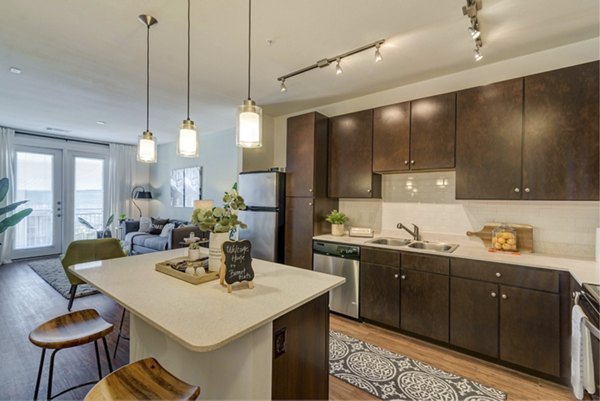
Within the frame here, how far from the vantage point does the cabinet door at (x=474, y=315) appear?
7.46 feet

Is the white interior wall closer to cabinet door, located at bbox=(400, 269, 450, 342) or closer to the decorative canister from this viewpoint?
the decorative canister

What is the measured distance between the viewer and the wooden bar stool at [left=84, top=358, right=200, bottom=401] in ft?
3.49

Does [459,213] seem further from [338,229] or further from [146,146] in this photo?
[146,146]

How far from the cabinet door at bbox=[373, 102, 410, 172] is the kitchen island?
1.80m

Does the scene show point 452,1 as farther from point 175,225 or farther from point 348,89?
point 175,225

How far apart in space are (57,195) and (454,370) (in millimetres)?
7931

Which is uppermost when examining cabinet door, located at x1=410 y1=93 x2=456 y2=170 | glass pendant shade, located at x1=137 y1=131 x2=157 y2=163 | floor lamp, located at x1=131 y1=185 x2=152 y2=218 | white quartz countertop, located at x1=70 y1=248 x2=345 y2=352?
cabinet door, located at x1=410 y1=93 x2=456 y2=170

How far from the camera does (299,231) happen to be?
3.55 m

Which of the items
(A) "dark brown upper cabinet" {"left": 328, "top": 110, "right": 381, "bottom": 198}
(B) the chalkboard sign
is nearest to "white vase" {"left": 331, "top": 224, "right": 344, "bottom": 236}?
(A) "dark brown upper cabinet" {"left": 328, "top": 110, "right": 381, "bottom": 198}

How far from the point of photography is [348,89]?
336 cm

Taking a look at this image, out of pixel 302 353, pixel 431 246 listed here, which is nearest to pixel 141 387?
pixel 302 353

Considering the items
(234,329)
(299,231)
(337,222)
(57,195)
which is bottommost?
(234,329)

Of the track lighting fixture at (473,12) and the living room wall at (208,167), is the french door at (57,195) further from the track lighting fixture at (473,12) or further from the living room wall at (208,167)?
the track lighting fixture at (473,12)

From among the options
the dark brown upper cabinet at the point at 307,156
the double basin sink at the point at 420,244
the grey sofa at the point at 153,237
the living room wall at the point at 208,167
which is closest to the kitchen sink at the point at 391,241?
the double basin sink at the point at 420,244
